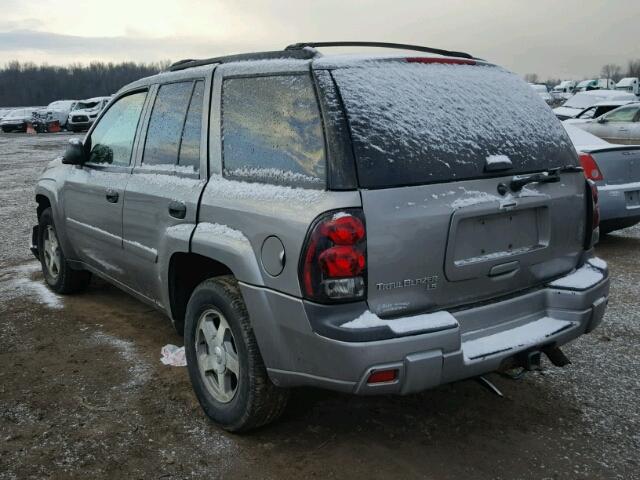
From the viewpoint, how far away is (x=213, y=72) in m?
3.42

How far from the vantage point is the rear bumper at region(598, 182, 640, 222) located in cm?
666

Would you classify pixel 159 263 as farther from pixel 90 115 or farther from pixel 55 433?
pixel 90 115

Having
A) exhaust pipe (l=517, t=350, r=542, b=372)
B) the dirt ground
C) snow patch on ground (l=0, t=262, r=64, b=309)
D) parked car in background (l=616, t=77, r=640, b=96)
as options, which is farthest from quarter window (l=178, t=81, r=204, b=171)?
parked car in background (l=616, t=77, r=640, b=96)

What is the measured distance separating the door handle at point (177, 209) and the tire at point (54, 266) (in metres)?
2.29

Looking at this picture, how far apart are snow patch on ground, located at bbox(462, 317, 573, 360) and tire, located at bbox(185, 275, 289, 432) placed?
0.88m

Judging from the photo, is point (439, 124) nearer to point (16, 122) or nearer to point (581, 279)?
point (581, 279)

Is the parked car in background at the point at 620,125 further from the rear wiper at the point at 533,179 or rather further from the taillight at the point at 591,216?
the rear wiper at the point at 533,179

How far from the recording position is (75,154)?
4.63 m

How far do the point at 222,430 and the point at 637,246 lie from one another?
225 inches

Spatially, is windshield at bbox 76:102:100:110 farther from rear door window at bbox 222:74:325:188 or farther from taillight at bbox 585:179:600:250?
taillight at bbox 585:179:600:250

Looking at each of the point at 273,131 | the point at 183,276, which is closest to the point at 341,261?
the point at 273,131

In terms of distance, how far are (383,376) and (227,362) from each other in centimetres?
95

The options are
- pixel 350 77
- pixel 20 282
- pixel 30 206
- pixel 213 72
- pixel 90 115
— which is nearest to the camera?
pixel 350 77

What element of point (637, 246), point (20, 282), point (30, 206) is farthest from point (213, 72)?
point (30, 206)
